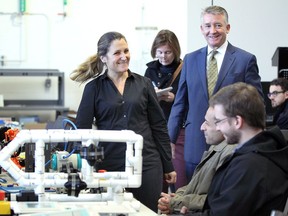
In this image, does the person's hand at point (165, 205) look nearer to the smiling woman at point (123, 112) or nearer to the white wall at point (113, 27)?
the smiling woman at point (123, 112)

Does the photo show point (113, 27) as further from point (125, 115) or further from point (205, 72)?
point (125, 115)

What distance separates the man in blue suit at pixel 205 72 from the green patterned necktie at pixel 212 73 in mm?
18

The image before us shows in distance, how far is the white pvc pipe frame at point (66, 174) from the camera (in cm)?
220

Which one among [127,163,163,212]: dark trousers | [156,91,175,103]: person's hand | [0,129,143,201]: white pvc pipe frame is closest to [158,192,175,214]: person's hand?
[127,163,163,212]: dark trousers

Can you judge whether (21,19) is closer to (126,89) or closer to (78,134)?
(126,89)

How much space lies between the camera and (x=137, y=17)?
761 cm

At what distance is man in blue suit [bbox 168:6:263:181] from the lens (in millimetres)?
3523

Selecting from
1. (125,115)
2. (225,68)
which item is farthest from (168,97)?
(125,115)

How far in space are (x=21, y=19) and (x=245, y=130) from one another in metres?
5.59

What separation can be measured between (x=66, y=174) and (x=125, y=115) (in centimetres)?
104

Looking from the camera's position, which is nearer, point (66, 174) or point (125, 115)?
point (66, 174)

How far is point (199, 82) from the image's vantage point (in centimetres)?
360

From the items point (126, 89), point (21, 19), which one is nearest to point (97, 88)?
point (126, 89)

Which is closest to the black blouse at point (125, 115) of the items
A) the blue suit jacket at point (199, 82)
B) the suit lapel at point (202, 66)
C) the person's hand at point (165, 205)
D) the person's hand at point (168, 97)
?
the blue suit jacket at point (199, 82)
